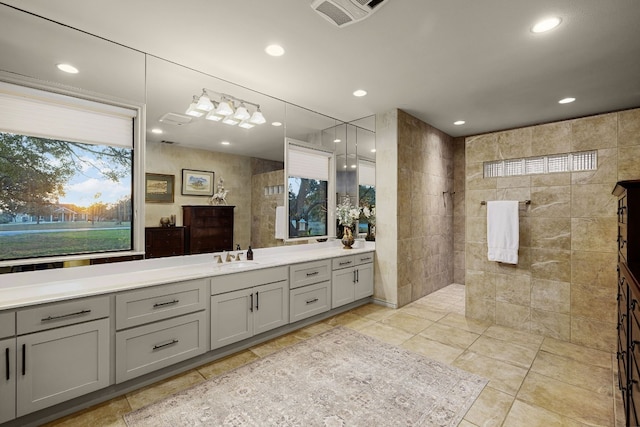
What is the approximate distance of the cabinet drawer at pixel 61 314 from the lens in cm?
177

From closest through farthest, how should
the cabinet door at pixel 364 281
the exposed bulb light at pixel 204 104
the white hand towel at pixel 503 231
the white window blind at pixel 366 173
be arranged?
1. the exposed bulb light at pixel 204 104
2. the white hand towel at pixel 503 231
3. the cabinet door at pixel 364 281
4. the white window blind at pixel 366 173

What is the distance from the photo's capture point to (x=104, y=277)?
7.87 ft

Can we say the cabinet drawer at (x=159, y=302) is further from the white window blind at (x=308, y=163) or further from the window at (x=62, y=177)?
the white window blind at (x=308, y=163)

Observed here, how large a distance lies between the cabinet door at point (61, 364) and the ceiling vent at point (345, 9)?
2668mm

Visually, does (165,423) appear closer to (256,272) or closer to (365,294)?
(256,272)

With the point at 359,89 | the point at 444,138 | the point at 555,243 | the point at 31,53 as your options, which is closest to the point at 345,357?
the point at 555,243

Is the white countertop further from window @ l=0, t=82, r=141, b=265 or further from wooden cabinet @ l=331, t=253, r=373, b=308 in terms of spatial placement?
wooden cabinet @ l=331, t=253, r=373, b=308

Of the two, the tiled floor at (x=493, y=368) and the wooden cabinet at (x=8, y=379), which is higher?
the wooden cabinet at (x=8, y=379)

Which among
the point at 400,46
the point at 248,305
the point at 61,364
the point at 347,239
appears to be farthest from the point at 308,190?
the point at 61,364

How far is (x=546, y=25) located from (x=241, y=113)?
2837 millimetres

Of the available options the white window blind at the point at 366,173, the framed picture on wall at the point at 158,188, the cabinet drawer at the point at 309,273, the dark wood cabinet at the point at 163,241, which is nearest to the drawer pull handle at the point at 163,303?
the dark wood cabinet at the point at 163,241

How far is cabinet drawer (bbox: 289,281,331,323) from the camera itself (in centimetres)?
325

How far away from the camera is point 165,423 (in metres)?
1.85

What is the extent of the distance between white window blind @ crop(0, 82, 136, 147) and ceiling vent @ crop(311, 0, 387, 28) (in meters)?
1.86
